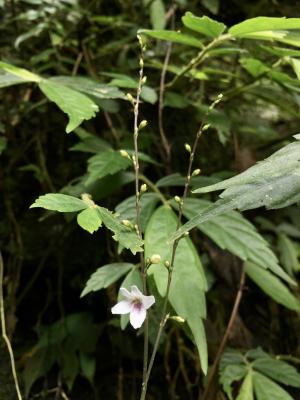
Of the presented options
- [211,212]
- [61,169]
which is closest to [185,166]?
[61,169]

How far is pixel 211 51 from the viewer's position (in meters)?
1.08

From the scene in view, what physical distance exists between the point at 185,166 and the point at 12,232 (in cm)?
57

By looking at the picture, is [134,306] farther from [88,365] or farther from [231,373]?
[88,365]

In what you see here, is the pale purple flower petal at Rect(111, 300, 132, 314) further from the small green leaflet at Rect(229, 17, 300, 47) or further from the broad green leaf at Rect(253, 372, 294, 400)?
the small green leaflet at Rect(229, 17, 300, 47)

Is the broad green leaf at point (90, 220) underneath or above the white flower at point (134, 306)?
above

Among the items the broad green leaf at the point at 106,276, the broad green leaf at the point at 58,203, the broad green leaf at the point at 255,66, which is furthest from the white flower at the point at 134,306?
the broad green leaf at the point at 255,66

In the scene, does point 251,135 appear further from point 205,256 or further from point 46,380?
point 46,380

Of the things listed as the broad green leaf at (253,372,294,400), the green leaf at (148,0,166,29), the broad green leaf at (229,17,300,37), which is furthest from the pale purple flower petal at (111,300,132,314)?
the green leaf at (148,0,166,29)

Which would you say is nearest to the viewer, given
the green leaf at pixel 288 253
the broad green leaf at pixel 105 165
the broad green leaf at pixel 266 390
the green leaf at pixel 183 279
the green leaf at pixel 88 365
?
the green leaf at pixel 183 279

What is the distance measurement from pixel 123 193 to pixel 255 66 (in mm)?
478

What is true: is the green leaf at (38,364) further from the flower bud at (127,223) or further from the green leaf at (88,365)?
the flower bud at (127,223)

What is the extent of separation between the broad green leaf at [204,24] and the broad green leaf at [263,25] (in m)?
0.05

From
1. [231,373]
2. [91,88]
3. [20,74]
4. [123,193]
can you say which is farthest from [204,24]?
[231,373]

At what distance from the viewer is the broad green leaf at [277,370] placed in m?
0.89
